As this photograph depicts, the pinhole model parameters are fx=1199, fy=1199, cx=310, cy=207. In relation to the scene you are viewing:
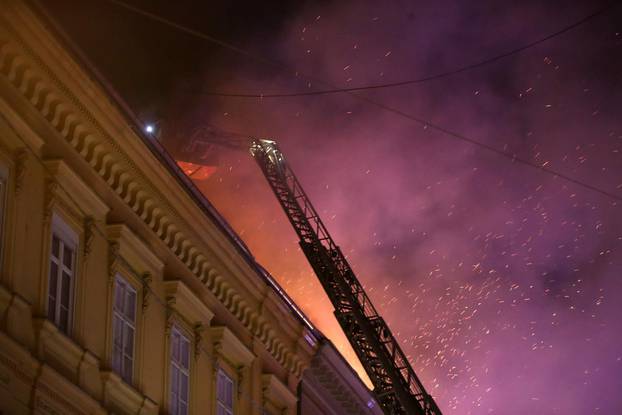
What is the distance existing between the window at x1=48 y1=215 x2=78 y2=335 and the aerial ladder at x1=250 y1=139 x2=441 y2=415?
520 inches

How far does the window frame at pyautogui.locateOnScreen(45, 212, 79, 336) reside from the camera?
56.0 ft

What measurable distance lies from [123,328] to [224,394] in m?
4.35

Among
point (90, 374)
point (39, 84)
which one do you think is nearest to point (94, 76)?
point (39, 84)

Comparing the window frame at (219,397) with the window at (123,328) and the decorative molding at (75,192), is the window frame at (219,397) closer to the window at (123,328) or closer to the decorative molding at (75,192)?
the window at (123,328)

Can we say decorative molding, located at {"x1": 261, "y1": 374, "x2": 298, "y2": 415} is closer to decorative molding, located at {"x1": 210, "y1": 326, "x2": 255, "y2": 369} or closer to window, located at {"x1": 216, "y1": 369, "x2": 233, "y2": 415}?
decorative molding, located at {"x1": 210, "y1": 326, "x2": 255, "y2": 369}

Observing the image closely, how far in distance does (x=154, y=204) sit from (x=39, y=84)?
156 inches

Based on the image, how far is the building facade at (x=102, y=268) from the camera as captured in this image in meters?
16.3

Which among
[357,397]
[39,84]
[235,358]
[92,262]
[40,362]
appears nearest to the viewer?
[40,362]

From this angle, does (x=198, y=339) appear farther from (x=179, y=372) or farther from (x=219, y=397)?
(x=219, y=397)

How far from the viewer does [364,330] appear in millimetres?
30000

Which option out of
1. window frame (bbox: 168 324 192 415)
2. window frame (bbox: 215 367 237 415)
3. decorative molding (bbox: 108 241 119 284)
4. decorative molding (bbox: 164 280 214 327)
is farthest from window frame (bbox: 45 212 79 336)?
window frame (bbox: 215 367 237 415)

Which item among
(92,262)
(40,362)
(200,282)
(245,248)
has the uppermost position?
(245,248)

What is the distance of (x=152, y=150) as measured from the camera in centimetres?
2014

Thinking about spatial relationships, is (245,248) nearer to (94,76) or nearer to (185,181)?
(185,181)
